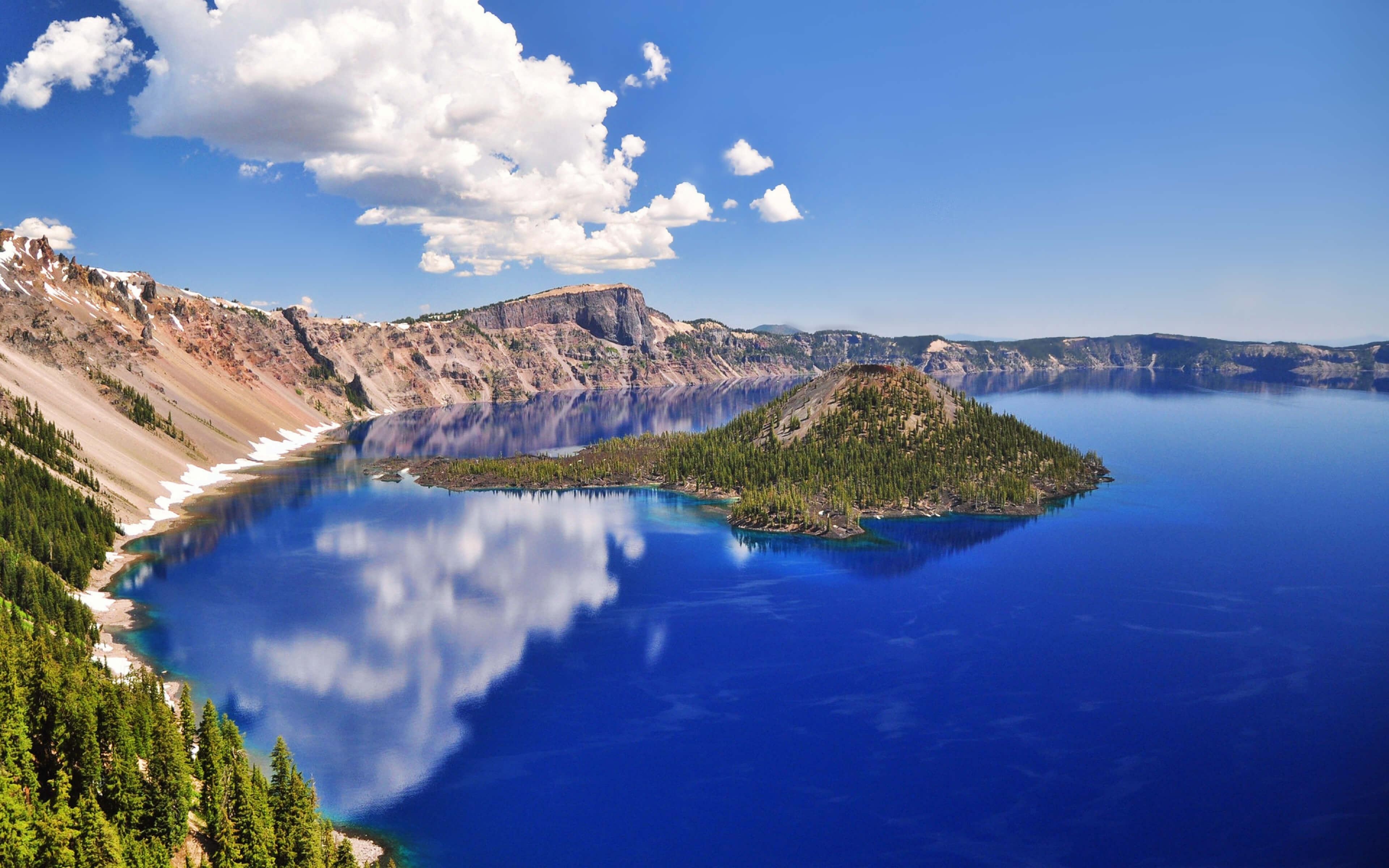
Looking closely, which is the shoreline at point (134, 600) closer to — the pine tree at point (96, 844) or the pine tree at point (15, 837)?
the pine tree at point (96, 844)

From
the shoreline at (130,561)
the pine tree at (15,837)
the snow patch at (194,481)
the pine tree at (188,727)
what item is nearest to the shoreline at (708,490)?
the snow patch at (194,481)

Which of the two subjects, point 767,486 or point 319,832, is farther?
point 767,486

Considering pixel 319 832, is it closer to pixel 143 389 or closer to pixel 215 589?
pixel 215 589

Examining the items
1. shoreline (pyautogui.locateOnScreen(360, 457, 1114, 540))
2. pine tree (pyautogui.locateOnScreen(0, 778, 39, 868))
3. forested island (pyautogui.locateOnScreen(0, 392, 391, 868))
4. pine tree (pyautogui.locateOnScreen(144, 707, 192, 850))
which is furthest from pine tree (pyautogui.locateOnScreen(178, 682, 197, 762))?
shoreline (pyautogui.locateOnScreen(360, 457, 1114, 540))

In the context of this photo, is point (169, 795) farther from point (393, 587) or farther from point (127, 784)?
point (393, 587)

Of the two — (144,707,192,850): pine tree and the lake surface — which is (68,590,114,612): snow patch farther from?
(144,707,192,850): pine tree

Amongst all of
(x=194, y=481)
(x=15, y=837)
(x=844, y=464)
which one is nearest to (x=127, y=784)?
(x=15, y=837)

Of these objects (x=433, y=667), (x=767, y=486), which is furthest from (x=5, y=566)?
(x=767, y=486)
